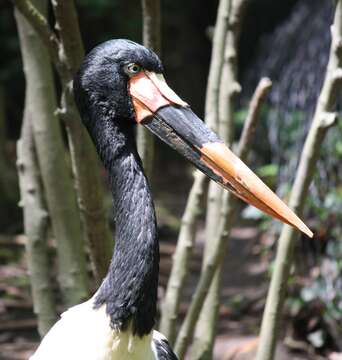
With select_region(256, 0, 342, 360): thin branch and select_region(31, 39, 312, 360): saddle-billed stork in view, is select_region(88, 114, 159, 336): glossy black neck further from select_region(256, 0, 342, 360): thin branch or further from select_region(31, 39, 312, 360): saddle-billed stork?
select_region(256, 0, 342, 360): thin branch

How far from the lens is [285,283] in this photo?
3219 mm

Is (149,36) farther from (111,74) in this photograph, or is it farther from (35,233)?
(35,233)

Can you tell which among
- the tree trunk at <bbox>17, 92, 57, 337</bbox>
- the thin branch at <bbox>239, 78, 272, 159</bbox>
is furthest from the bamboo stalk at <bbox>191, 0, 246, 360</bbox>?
the tree trunk at <bbox>17, 92, 57, 337</bbox>

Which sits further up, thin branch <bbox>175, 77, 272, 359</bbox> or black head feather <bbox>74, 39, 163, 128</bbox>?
black head feather <bbox>74, 39, 163, 128</bbox>

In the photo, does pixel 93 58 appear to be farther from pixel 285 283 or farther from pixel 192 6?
pixel 192 6

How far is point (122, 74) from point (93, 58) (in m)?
0.10

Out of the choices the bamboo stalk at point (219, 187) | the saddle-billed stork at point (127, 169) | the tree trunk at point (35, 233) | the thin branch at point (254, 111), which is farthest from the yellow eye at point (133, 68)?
the tree trunk at point (35, 233)

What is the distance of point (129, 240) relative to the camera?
247 centimetres

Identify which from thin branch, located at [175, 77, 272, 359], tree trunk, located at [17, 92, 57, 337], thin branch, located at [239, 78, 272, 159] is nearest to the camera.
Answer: thin branch, located at [239, 78, 272, 159]

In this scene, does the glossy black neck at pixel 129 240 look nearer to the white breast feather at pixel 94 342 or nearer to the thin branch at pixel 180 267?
the white breast feather at pixel 94 342

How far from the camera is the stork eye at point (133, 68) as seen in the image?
98.6 inches

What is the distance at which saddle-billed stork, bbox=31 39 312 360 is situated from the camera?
245 cm

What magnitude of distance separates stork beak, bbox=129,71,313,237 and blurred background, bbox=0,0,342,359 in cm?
141

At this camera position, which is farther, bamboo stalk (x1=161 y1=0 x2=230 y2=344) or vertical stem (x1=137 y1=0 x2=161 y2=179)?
bamboo stalk (x1=161 y1=0 x2=230 y2=344)
